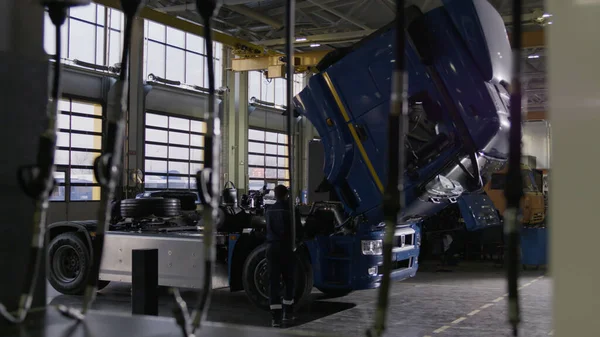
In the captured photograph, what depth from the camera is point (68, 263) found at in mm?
10414

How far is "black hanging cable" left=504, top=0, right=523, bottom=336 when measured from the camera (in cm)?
120

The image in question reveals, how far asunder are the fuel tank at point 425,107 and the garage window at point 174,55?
16054mm

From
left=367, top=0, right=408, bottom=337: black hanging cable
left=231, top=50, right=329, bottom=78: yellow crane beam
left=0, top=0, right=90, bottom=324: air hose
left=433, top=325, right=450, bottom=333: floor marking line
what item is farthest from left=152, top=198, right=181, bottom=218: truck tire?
left=231, top=50, right=329, bottom=78: yellow crane beam

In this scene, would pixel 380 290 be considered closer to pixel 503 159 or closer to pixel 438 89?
pixel 438 89

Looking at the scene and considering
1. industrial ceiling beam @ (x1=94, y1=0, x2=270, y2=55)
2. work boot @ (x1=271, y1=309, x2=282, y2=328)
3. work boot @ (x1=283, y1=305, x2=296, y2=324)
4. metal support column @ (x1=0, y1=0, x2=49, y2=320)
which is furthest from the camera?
industrial ceiling beam @ (x1=94, y1=0, x2=270, y2=55)

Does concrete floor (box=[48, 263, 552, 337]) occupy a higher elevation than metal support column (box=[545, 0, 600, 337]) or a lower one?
lower

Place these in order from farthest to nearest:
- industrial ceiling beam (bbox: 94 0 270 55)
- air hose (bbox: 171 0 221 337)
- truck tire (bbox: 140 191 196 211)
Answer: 1. industrial ceiling beam (bbox: 94 0 270 55)
2. truck tire (bbox: 140 191 196 211)
3. air hose (bbox: 171 0 221 337)

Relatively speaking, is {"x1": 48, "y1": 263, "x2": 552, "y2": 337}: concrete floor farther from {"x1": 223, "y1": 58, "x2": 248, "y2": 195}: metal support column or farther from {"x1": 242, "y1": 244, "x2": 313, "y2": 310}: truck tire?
{"x1": 223, "y1": 58, "x2": 248, "y2": 195}: metal support column

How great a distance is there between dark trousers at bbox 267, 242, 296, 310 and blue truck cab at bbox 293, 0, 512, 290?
22.1 inches

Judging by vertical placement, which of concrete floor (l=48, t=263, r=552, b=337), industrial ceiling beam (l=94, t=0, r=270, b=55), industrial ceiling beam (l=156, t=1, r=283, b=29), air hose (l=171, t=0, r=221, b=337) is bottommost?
concrete floor (l=48, t=263, r=552, b=337)

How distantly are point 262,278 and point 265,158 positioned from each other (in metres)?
22.2

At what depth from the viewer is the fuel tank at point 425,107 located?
648 centimetres

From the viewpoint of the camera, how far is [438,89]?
6793 mm

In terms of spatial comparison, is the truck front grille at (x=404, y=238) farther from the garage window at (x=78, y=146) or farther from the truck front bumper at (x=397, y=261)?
the garage window at (x=78, y=146)
